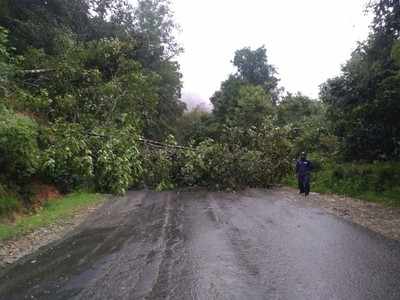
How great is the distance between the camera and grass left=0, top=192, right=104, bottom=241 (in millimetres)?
9852

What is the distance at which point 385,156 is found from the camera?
56.3 feet

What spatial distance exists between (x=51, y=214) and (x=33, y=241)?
3003mm

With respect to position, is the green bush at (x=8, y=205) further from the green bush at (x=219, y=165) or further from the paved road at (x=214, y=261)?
the green bush at (x=219, y=165)

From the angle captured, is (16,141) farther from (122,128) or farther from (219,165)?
(219,165)

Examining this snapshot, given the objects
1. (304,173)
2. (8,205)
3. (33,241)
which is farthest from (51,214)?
(304,173)

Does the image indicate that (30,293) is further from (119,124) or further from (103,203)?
(119,124)

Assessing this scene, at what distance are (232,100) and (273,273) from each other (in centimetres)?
3566

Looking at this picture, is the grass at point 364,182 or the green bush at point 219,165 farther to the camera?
the green bush at point 219,165

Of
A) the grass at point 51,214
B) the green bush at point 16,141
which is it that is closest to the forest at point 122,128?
the green bush at point 16,141

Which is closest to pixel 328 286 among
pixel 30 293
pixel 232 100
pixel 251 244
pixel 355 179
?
pixel 251 244

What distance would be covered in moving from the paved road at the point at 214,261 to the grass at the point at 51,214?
1147mm

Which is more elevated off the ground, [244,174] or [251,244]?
[244,174]

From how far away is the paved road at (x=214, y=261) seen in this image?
217 inches

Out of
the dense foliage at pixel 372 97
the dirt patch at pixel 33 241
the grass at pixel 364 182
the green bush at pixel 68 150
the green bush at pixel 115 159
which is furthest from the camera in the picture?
the dense foliage at pixel 372 97
